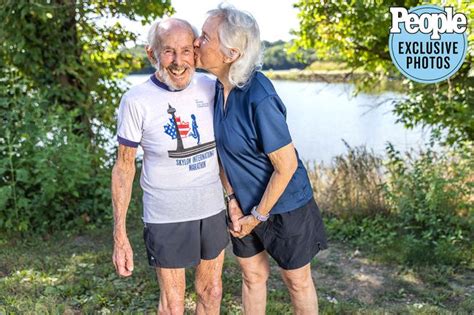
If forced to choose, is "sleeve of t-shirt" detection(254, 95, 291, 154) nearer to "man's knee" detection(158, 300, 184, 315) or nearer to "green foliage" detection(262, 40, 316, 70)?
"man's knee" detection(158, 300, 184, 315)

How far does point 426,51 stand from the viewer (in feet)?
18.3

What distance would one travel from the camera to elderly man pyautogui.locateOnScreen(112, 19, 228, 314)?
7.40 feet

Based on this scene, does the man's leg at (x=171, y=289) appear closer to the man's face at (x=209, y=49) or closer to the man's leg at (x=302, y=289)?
the man's leg at (x=302, y=289)

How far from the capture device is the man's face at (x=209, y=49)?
2230 millimetres

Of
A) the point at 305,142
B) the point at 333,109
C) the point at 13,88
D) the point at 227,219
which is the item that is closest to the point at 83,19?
the point at 13,88

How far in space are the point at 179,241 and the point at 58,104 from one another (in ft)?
14.0

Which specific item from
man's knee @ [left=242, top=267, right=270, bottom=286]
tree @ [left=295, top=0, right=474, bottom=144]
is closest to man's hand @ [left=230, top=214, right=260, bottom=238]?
man's knee @ [left=242, top=267, right=270, bottom=286]

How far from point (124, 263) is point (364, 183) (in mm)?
4465

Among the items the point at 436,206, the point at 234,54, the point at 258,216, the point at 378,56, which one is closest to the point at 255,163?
the point at 258,216

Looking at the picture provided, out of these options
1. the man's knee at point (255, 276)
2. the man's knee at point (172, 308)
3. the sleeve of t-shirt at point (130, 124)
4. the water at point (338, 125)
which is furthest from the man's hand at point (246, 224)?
the water at point (338, 125)

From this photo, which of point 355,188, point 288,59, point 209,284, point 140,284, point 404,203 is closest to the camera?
point 209,284

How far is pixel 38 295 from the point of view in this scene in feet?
11.5

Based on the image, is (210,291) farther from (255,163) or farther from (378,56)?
(378,56)

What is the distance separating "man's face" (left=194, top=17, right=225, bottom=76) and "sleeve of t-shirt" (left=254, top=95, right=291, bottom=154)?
0.30m
